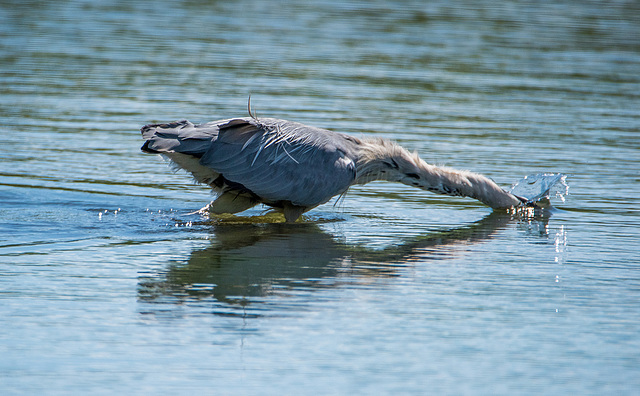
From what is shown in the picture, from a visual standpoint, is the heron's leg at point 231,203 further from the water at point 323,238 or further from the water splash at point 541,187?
the water splash at point 541,187

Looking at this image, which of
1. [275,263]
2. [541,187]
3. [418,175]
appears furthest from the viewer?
[541,187]

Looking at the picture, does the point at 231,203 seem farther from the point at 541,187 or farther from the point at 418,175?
the point at 541,187

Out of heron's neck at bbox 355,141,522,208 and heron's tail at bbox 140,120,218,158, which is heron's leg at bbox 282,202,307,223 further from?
heron's tail at bbox 140,120,218,158

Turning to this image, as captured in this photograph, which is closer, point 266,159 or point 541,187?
point 266,159

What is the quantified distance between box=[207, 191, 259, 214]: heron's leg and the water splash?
2.94 m

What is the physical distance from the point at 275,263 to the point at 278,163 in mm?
1672

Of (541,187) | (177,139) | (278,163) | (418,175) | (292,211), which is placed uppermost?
(177,139)

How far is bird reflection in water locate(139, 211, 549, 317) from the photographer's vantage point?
629 centimetres

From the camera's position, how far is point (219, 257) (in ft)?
24.5

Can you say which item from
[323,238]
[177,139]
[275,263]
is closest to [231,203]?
[177,139]

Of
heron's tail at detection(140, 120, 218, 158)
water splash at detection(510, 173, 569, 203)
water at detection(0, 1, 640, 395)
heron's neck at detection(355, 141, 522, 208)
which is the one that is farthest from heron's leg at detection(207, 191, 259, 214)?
water splash at detection(510, 173, 569, 203)

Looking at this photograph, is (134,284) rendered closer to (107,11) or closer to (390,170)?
(390,170)

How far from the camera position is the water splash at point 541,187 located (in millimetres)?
9789

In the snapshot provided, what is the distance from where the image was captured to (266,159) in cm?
870
